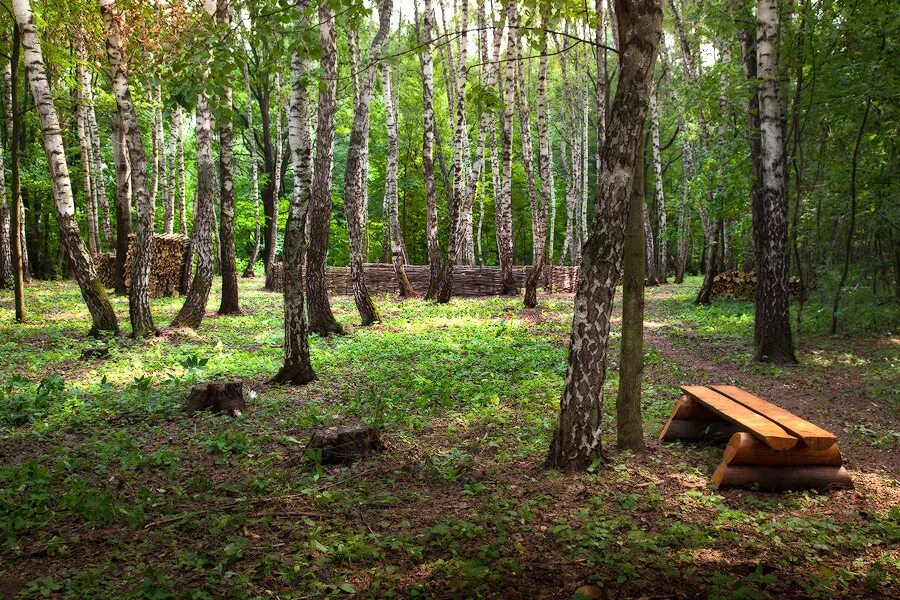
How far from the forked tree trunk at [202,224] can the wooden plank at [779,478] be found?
400 inches

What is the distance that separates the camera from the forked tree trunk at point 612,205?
14.8ft

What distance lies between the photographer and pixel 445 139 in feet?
119

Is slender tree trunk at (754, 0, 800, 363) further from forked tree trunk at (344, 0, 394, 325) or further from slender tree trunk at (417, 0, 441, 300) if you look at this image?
slender tree trunk at (417, 0, 441, 300)

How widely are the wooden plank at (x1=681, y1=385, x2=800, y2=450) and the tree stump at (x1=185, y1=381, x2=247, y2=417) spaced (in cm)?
468

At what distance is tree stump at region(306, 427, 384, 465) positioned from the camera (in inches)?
204

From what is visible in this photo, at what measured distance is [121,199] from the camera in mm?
15133

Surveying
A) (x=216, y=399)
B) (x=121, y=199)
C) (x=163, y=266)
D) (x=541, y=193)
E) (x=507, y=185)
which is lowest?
(x=216, y=399)

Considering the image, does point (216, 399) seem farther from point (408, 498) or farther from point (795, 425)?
point (795, 425)

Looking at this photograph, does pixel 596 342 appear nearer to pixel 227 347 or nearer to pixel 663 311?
pixel 227 347

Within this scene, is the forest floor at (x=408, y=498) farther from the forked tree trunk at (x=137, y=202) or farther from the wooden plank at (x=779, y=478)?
the forked tree trunk at (x=137, y=202)

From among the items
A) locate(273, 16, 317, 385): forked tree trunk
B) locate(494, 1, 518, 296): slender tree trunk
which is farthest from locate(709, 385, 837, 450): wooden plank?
locate(494, 1, 518, 296): slender tree trunk

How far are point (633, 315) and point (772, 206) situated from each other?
5796 millimetres

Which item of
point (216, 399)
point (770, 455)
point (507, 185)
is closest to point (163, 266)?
point (507, 185)

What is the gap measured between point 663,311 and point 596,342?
1408cm
